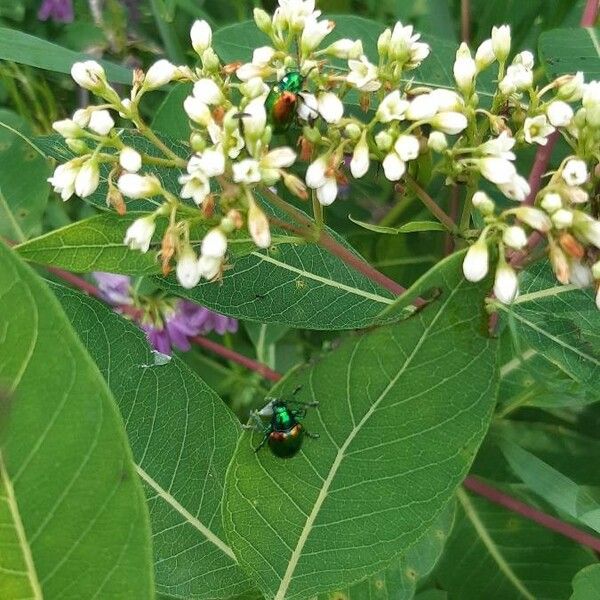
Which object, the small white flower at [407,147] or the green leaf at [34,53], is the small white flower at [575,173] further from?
the green leaf at [34,53]

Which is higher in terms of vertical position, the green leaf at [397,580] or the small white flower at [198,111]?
the small white flower at [198,111]

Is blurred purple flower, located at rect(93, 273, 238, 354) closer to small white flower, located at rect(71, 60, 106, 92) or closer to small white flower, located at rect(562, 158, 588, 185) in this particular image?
small white flower, located at rect(71, 60, 106, 92)

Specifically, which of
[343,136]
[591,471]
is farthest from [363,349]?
[591,471]

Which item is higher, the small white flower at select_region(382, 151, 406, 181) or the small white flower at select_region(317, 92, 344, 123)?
the small white flower at select_region(317, 92, 344, 123)

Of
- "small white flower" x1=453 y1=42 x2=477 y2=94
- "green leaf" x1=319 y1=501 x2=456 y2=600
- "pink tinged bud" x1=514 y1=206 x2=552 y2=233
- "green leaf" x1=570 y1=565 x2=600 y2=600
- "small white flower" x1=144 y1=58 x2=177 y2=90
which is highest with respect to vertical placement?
"small white flower" x1=144 y1=58 x2=177 y2=90

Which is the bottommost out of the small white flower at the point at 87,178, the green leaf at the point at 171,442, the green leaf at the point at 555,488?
the green leaf at the point at 555,488

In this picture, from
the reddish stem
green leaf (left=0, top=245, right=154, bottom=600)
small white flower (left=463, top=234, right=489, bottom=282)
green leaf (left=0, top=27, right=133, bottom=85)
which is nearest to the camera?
green leaf (left=0, top=245, right=154, bottom=600)

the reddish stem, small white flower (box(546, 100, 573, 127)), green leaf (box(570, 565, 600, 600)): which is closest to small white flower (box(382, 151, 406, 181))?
small white flower (box(546, 100, 573, 127))

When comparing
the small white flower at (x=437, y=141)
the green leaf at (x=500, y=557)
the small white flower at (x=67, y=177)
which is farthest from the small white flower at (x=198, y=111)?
the green leaf at (x=500, y=557)

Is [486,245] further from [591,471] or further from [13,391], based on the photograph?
[591,471]
